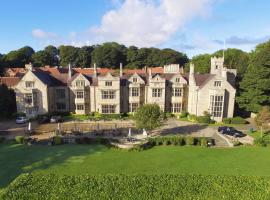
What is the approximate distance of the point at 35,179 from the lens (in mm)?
21078

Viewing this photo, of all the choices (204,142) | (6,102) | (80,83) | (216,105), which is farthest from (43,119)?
(216,105)

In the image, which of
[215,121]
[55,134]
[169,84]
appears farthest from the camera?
[169,84]

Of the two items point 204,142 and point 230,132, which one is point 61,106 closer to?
point 204,142

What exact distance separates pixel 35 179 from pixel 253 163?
25478mm

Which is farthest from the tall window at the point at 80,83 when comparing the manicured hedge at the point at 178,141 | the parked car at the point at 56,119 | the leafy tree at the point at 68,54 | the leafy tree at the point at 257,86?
the leafy tree at the point at 68,54

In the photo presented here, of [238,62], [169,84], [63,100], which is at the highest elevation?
[238,62]

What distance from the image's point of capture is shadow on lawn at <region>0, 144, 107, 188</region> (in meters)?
28.3

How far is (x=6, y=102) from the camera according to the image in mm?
51375

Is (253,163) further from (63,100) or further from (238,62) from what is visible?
(238,62)

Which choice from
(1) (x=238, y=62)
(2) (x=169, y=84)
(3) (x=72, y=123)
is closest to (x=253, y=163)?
(2) (x=169, y=84)

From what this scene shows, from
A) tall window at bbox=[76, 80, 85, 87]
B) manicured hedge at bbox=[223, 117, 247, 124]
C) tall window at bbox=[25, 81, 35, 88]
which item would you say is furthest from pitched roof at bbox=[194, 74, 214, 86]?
tall window at bbox=[25, 81, 35, 88]

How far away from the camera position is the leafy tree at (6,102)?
166 ft

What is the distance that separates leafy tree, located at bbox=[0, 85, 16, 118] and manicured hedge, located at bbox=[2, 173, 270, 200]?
34152mm

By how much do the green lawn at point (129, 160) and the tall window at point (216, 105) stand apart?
15.5 meters
